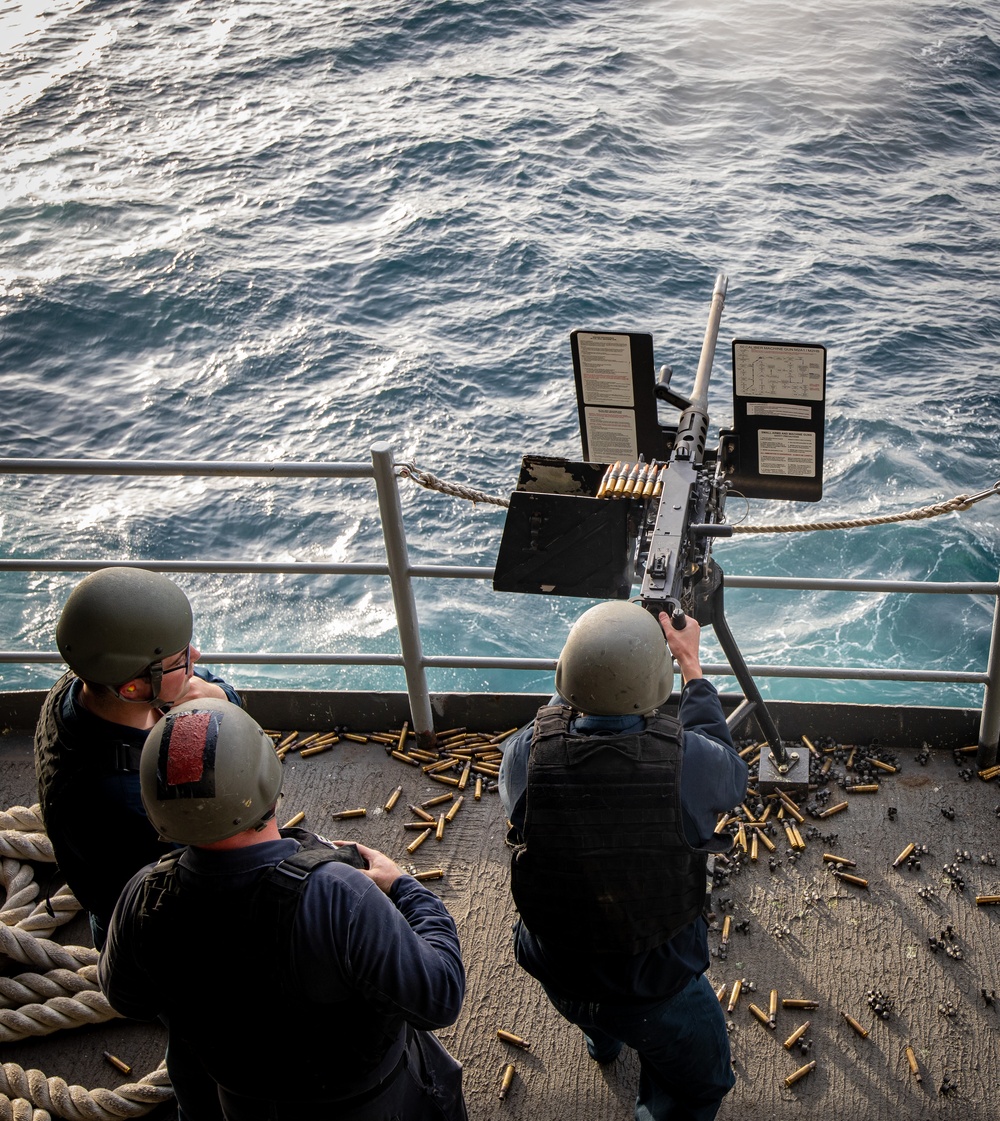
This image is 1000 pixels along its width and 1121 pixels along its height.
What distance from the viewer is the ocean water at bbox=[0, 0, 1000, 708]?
12.5 meters

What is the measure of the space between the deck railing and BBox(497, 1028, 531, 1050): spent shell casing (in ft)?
4.72

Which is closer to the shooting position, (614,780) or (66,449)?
(614,780)

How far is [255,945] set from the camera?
2.46 metres

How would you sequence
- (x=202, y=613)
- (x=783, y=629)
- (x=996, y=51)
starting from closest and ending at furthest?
(x=783, y=629)
(x=202, y=613)
(x=996, y=51)

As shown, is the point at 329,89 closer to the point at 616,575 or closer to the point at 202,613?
the point at 202,613

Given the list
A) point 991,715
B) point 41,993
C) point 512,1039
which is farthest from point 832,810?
point 41,993

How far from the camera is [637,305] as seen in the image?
16.5 m

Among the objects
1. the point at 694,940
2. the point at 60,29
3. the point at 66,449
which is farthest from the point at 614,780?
the point at 60,29

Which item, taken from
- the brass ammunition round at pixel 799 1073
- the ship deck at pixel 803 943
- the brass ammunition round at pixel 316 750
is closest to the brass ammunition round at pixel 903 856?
the ship deck at pixel 803 943

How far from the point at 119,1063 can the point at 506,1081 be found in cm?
144

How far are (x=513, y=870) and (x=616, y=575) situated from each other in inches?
46.0

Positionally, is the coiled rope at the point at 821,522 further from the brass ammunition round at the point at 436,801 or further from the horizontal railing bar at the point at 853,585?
the brass ammunition round at the point at 436,801

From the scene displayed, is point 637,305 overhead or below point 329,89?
below

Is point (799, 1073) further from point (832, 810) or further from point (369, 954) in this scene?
point (369, 954)
